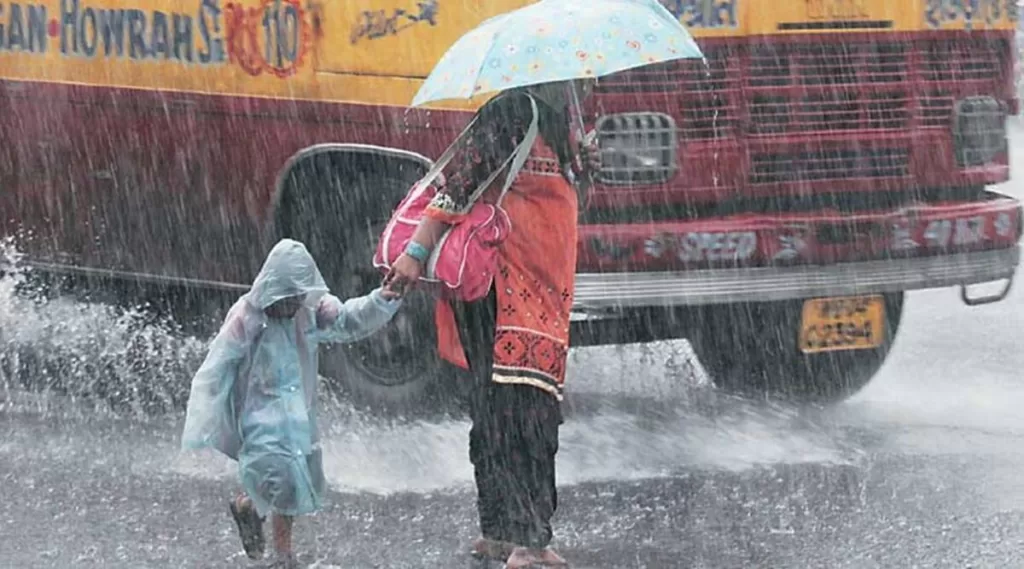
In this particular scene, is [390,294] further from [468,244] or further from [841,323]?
[841,323]

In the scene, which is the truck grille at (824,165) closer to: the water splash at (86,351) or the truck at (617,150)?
the truck at (617,150)

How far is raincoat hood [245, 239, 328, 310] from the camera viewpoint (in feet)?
17.1

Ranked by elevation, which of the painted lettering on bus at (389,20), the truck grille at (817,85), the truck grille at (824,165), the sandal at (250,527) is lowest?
the sandal at (250,527)

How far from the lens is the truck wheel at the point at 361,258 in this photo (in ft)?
22.8

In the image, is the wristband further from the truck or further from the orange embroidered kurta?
the truck

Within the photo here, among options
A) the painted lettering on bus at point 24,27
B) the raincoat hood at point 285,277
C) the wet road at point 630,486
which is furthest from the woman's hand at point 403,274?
the painted lettering on bus at point 24,27

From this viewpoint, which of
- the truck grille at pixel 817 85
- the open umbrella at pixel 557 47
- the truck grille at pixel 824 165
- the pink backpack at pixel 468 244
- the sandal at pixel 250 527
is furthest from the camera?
the truck grille at pixel 824 165

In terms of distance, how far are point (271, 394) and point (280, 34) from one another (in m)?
1.93

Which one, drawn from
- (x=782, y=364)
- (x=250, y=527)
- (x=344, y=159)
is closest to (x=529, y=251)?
(x=250, y=527)

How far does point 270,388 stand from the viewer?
209 inches

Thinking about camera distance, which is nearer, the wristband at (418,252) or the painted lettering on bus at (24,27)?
the wristband at (418,252)

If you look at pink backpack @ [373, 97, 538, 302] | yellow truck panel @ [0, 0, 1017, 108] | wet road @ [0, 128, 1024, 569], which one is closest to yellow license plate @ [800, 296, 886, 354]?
wet road @ [0, 128, 1024, 569]

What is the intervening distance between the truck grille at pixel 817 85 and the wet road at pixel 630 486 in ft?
3.86

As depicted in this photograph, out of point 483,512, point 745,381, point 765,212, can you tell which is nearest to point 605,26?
point 483,512
